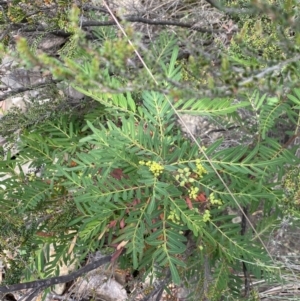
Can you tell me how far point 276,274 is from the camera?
1.66m

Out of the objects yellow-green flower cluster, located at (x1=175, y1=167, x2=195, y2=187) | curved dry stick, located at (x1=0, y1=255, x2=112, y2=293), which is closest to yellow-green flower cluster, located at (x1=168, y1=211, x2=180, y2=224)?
yellow-green flower cluster, located at (x1=175, y1=167, x2=195, y2=187)

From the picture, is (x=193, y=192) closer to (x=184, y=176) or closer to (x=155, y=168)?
(x=184, y=176)

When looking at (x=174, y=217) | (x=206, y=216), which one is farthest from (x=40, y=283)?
(x=206, y=216)

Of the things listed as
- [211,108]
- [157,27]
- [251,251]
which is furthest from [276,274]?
[157,27]

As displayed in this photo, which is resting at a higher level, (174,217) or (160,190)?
(160,190)

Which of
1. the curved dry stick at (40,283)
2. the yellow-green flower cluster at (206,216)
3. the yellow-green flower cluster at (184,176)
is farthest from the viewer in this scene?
the yellow-green flower cluster at (206,216)

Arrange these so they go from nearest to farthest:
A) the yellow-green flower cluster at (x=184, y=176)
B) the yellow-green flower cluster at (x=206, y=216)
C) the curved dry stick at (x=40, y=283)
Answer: the curved dry stick at (x=40, y=283)
the yellow-green flower cluster at (x=184, y=176)
the yellow-green flower cluster at (x=206, y=216)

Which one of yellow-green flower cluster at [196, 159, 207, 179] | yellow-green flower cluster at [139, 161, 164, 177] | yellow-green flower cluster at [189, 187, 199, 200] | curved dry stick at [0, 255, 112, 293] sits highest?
yellow-green flower cluster at [139, 161, 164, 177]

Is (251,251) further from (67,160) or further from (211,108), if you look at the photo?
(67,160)

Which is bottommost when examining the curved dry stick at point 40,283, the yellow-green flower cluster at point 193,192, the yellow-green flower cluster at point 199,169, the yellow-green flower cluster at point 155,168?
the curved dry stick at point 40,283

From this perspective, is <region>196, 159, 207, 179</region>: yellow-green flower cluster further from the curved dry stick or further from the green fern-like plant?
the curved dry stick

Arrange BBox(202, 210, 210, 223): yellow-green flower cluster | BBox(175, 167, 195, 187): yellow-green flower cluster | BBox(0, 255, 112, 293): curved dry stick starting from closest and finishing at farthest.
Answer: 1. BBox(0, 255, 112, 293): curved dry stick
2. BBox(175, 167, 195, 187): yellow-green flower cluster
3. BBox(202, 210, 210, 223): yellow-green flower cluster

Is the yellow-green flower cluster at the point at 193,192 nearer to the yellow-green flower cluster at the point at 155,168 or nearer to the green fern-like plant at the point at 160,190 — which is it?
the green fern-like plant at the point at 160,190

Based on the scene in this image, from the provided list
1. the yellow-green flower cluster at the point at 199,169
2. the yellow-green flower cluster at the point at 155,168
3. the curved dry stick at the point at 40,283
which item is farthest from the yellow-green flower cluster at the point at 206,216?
the curved dry stick at the point at 40,283
